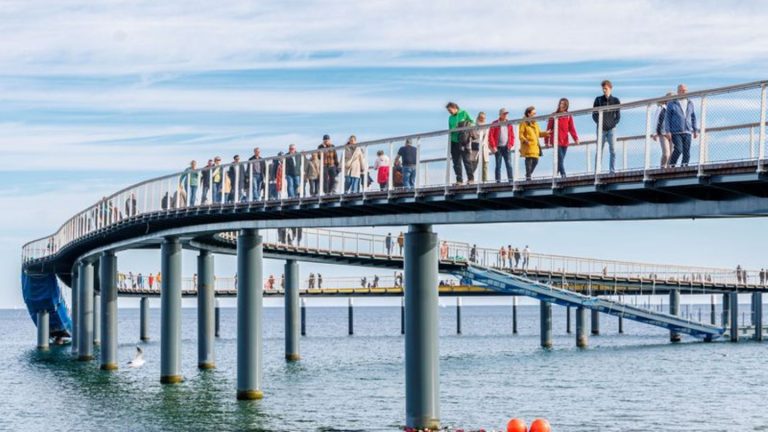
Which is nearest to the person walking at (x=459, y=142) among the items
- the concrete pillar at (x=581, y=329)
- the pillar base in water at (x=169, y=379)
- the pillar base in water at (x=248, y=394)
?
the pillar base in water at (x=248, y=394)

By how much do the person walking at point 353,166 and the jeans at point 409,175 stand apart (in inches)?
82.8

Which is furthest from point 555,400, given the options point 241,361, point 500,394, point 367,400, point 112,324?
point 112,324

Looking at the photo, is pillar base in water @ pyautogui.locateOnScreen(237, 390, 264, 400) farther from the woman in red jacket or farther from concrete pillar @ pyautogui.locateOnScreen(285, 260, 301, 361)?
concrete pillar @ pyautogui.locateOnScreen(285, 260, 301, 361)

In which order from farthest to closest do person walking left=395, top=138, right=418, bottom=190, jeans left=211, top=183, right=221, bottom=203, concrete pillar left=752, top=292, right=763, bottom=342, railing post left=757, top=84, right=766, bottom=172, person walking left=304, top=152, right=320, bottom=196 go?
concrete pillar left=752, top=292, right=763, bottom=342, jeans left=211, top=183, right=221, bottom=203, person walking left=304, top=152, right=320, bottom=196, person walking left=395, top=138, right=418, bottom=190, railing post left=757, top=84, right=766, bottom=172

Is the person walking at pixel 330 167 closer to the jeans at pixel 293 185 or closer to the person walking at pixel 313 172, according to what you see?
the person walking at pixel 313 172

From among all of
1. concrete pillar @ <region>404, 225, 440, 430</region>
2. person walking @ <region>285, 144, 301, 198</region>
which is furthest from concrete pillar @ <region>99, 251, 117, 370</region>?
concrete pillar @ <region>404, 225, 440, 430</region>

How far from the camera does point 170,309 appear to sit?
185 feet

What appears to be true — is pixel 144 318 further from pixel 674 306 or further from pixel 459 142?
pixel 459 142

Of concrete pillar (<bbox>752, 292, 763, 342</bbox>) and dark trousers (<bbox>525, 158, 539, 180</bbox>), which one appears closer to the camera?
dark trousers (<bbox>525, 158, 539, 180</bbox>)

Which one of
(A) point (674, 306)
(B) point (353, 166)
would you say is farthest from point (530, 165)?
(A) point (674, 306)

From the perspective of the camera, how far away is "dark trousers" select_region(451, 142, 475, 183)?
3194cm

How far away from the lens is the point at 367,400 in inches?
1961

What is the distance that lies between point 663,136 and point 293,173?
16134mm

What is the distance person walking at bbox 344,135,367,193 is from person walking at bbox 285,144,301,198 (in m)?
3.11
